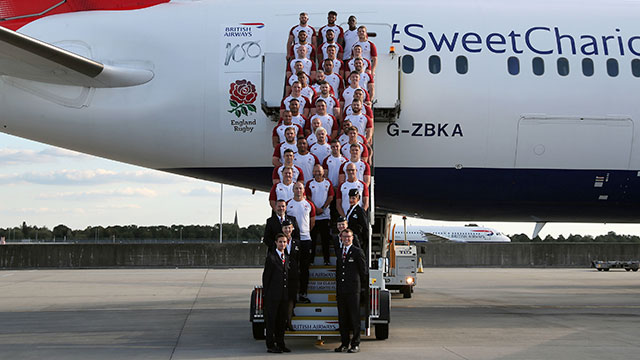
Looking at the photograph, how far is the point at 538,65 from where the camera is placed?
1550cm

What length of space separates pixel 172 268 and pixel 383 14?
93.7 feet

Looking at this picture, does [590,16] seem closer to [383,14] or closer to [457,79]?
[457,79]

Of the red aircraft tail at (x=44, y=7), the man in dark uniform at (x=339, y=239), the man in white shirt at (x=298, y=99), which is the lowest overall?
the man in dark uniform at (x=339, y=239)

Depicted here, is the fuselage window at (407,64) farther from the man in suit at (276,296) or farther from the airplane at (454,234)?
the airplane at (454,234)

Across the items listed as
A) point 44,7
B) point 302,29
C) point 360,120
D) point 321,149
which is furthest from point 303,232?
point 44,7

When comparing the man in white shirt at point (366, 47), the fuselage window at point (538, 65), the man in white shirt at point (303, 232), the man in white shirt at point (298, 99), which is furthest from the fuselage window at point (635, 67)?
the man in white shirt at point (303, 232)

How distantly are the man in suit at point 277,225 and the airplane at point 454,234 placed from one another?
7315cm

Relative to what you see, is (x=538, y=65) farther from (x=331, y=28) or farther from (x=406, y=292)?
(x=406, y=292)

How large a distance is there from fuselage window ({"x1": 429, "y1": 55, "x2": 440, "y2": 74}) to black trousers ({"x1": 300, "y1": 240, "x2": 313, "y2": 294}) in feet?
18.3

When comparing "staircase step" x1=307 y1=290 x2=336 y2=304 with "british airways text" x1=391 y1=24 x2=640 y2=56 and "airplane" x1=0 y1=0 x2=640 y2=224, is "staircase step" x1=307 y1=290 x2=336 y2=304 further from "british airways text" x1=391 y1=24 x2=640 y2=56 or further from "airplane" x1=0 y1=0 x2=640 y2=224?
"british airways text" x1=391 y1=24 x2=640 y2=56

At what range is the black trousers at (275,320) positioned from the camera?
34.9 ft

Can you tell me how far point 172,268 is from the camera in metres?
41.2

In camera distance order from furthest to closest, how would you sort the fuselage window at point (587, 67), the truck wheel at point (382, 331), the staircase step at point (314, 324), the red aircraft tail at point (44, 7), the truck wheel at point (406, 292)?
the truck wheel at point (406, 292) → the red aircraft tail at point (44, 7) → the fuselage window at point (587, 67) → the truck wheel at point (382, 331) → the staircase step at point (314, 324)

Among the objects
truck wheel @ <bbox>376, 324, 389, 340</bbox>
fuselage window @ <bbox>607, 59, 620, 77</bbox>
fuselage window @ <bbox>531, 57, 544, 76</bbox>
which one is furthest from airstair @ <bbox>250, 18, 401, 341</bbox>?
fuselage window @ <bbox>607, 59, 620, 77</bbox>
